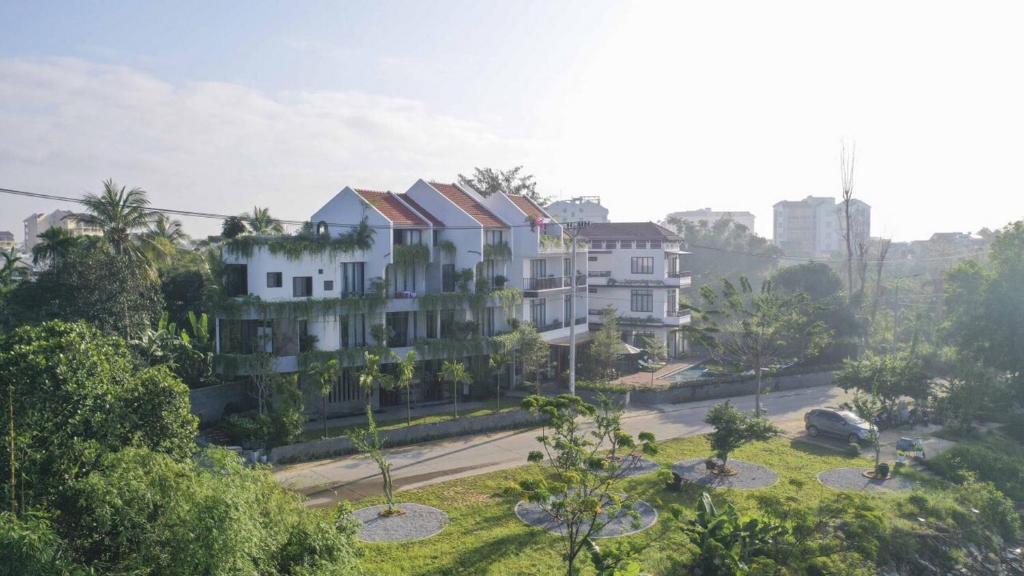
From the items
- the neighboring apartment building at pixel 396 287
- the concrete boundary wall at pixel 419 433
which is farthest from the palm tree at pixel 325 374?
the concrete boundary wall at pixel 419 433

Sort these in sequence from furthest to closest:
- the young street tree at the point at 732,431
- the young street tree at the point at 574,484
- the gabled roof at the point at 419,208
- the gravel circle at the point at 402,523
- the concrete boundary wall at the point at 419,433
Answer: the gabled roof at the point at 419,208
the concrete boundary wall at the point at 419,433
the young street tree at the point at 732,431
the gravel circle at the point at 402,523
the young street tree at the point at 574,484

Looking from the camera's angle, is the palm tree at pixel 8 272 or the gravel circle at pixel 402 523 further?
the palm tree at pixel 8 272

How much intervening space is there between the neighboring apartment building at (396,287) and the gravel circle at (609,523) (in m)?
12.7

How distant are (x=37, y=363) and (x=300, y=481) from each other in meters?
14.5

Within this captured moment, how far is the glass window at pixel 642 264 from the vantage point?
54969 mm

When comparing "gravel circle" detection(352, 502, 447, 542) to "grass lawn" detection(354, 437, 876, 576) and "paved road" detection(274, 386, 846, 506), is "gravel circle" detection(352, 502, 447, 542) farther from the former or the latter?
"paved road" detection(274, 386, 846, 506)

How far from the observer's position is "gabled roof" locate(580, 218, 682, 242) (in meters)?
54.8

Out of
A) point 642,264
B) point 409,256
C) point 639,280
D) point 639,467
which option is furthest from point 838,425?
point 642,264

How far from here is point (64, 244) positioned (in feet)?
112

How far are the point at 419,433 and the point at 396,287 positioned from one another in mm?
9187

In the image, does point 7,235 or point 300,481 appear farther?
point 7,235

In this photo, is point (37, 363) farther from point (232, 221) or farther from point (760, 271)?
point (760, 271)

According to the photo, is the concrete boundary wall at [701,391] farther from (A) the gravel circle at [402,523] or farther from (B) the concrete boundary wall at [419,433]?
(A) the gravel circle at [402,523]

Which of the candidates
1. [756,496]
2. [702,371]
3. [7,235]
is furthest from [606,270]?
[7,235]
